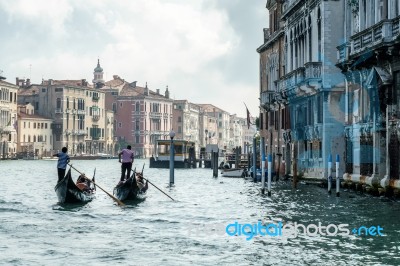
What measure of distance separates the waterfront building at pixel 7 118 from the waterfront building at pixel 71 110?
947 centimetres

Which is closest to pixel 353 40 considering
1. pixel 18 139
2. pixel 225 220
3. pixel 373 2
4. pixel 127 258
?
pixel 373 2

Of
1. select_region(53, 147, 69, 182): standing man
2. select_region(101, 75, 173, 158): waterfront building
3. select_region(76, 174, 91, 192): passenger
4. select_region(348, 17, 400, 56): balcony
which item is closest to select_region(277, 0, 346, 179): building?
select_region(348, 17, 400, 56): balcony

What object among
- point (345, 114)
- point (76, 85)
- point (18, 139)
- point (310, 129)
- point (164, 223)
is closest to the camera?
point (164, 223)

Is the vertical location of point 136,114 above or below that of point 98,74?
below

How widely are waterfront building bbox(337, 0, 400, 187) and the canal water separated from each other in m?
1.32

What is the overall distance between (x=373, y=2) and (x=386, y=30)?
2580mm

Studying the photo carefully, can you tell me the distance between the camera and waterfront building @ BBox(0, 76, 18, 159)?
9081 cm

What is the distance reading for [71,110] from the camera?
345ft

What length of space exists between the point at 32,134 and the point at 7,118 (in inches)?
296

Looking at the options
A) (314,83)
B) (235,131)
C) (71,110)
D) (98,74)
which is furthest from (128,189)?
(235,131)

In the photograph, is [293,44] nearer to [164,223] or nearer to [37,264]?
[164,223]

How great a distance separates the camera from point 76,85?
4173 inches

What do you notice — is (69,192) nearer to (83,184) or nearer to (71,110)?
(83,184)

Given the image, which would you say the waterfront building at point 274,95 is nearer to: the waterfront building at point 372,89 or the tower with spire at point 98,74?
the waterfront building at point 372,89
